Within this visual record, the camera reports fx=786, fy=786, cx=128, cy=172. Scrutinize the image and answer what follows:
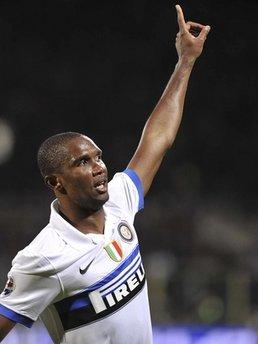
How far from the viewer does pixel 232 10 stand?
555 centimetres

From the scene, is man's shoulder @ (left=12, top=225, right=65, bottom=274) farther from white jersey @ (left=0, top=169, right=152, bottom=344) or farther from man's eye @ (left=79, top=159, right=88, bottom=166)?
man's eye @ (left=79, top=159, right=88, bottom=166)

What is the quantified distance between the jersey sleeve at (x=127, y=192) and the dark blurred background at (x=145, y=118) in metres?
2.49

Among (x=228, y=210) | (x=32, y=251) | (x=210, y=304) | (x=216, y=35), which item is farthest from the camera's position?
(x=216, y=35)

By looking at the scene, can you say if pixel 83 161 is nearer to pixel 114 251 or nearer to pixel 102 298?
pixel 114 251

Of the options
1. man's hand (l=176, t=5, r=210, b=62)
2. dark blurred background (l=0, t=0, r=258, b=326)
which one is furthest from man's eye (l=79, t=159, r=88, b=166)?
dark blurred background (l=0, t=0, r=258, b=326)

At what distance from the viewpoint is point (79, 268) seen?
6.42 ft

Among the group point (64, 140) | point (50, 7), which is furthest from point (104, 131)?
point (64, 140)

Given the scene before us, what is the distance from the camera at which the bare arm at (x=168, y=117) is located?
2340 mm

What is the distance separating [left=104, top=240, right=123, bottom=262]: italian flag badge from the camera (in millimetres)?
2021

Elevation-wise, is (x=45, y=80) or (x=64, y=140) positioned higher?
(x=64, y=140)

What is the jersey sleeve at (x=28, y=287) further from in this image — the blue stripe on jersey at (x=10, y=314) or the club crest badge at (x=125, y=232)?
the club crest badge at (x=125, y=232)

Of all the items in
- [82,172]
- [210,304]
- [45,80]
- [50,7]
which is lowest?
[210,304]

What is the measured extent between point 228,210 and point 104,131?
3.17 feet

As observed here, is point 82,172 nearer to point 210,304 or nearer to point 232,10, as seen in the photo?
point 210,304
